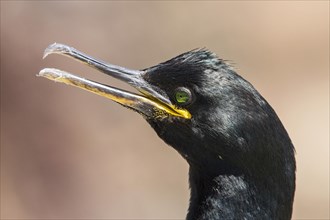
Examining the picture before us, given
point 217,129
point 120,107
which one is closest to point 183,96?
point 217,129

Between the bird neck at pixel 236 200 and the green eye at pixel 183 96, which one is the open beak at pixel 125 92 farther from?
the bird neck at pixel 236 200

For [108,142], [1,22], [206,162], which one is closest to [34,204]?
[108,142]

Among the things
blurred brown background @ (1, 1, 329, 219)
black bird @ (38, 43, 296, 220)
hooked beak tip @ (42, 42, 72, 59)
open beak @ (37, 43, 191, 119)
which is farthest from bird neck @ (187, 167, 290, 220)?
blurred brown background @ (1, 1, 329, 219)

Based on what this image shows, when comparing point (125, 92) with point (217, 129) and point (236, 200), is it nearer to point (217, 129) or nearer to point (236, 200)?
point (217, 129)

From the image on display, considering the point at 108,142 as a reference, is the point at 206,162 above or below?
below

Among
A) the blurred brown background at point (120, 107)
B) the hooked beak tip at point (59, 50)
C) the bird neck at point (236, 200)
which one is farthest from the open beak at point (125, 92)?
the blurred brown background at point (120, 107)

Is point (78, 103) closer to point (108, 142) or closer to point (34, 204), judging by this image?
point (108, 142)

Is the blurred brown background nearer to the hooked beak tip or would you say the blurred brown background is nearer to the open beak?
the open beak
